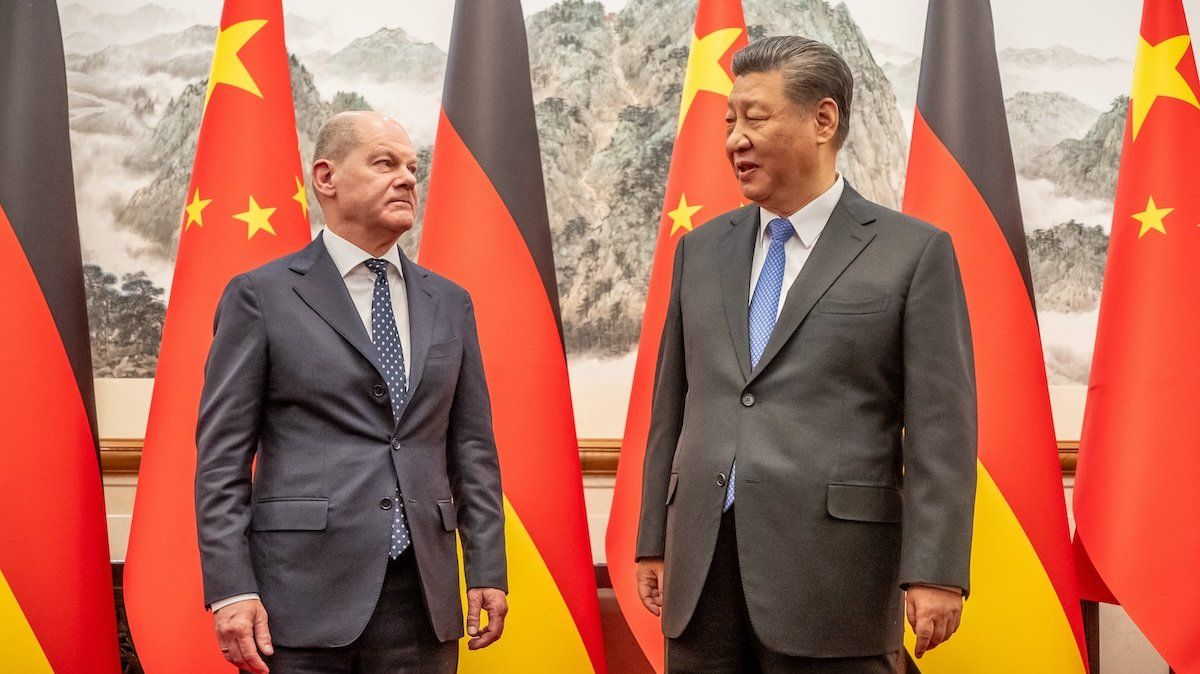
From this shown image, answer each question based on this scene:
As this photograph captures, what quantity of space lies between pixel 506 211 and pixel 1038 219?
1.67 metres

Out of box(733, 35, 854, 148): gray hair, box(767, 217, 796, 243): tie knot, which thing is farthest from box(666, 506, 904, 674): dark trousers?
box(733, 35, 854, 148): gray hair

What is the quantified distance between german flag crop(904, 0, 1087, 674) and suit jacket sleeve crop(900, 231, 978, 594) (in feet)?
3.60

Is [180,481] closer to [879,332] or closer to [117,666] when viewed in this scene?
[117,666]

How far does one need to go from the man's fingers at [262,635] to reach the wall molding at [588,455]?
5.20 feet

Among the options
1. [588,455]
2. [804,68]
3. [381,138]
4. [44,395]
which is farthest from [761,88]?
[44,395]

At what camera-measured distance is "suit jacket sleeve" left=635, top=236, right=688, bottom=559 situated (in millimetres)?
1782

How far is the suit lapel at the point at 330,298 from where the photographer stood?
5.69ft

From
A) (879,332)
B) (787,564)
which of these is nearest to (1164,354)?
(879,332)

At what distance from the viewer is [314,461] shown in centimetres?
168

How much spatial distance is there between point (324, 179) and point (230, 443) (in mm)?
503

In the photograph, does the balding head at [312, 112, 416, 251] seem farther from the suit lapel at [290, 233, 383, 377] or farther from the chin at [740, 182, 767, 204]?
the chin at [740, 182, 767, 204]

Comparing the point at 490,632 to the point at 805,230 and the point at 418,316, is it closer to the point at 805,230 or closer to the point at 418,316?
the point at 418,316

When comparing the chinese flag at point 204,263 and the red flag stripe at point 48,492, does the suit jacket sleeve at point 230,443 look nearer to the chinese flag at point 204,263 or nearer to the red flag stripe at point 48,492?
the chinese flag at point 204,263

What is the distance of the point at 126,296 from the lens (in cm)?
314
